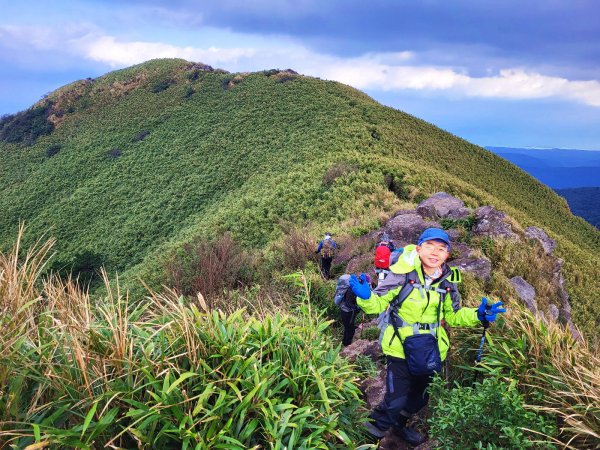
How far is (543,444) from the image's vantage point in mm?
2766

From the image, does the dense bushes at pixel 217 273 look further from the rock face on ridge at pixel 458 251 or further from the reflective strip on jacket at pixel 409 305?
the reflective strip on jacket at pixel 409 305

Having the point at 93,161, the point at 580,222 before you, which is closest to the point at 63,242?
the point at 93,161

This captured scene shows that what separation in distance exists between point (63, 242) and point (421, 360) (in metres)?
29.6

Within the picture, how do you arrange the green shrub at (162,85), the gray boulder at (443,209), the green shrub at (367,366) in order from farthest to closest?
the green shrub at (162,85), the gray boulder at (443,209), the green shrub at (367,366)

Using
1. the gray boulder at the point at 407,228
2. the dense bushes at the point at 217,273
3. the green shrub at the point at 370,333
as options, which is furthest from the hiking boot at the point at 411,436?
the gray boulder at the point at 407,228

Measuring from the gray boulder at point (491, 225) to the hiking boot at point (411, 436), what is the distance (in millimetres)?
6494

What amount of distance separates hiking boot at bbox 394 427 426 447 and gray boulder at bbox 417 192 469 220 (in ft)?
25.6

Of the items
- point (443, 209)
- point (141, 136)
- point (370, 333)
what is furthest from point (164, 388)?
point (141, 136)

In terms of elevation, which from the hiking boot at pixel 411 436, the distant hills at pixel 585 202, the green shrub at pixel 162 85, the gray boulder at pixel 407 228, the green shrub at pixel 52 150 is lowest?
the distant hills at pixel 585 202

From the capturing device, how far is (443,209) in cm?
1143

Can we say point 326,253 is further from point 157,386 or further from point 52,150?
point 52,150

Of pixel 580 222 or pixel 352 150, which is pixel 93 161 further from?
pixel 580 222

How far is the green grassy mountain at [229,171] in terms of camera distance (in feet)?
59.7

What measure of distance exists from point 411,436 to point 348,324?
1829 mm
